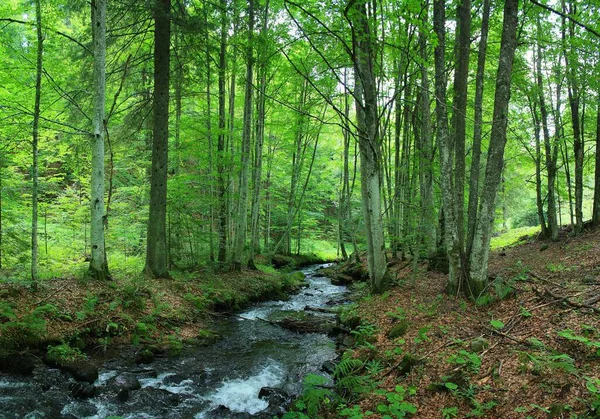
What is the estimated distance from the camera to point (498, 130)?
21.7 ft

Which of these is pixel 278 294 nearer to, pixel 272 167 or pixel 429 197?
pixel 429 197

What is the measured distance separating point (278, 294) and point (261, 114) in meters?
7.49

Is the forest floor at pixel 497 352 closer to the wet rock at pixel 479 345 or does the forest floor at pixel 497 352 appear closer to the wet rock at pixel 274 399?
the wet rock at pixel 479 345

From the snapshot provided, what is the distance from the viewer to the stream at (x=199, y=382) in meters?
4.95

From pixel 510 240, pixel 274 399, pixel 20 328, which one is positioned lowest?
pixel 274 399

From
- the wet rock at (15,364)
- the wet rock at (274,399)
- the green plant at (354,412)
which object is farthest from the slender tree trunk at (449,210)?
the wet rock at (15,364)

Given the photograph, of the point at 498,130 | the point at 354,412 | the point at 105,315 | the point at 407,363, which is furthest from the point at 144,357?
the point at 498,130

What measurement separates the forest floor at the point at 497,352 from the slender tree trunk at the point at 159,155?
20.2ft

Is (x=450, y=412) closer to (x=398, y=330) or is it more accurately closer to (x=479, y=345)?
(x=479, y=345)

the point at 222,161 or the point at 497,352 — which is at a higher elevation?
the point at 222,161

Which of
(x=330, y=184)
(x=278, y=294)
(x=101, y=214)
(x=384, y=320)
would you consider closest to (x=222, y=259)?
(x=278, y=294)

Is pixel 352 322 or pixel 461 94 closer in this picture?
pixel 352 322

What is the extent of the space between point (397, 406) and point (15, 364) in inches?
223

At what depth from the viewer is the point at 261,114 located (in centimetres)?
1527
